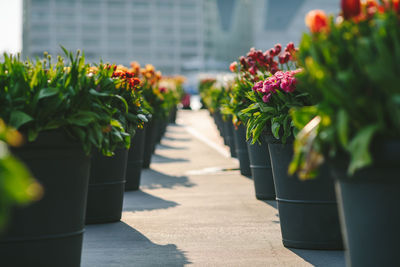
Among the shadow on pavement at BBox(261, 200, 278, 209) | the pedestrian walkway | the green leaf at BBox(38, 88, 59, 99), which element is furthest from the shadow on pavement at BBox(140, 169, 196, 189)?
the green leaf at BBox(38, 88, 59, 99)

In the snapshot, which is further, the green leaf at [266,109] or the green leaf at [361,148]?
the green leaf at [266,109]

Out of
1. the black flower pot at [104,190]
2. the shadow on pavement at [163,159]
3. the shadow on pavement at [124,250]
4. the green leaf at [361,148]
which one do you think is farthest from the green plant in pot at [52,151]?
the shadow on pavement at [163,159]

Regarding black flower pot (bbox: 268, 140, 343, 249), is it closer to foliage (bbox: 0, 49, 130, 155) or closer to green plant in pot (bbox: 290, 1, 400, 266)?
foliage (bbox: 0, 49, 130, 155)

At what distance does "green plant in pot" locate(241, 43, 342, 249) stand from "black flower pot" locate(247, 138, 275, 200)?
207cm

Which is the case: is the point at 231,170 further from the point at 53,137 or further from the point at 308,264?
the point at 53,137

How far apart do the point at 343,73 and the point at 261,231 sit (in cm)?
354

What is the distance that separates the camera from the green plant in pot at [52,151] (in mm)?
3895

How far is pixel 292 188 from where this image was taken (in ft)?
17.3

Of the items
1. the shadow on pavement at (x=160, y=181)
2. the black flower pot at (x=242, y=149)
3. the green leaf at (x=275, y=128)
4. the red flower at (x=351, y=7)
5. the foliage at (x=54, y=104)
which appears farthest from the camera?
the black flower pot at (x=242, y=149)

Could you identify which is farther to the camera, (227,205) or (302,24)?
(302,24)

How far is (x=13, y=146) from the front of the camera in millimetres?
3932

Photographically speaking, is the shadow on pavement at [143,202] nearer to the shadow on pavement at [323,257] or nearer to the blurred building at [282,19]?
the shadow on pavement at [323,257]

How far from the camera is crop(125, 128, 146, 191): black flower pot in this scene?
9117 mm

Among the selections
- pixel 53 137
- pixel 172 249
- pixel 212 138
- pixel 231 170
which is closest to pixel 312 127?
pixel 53 137
